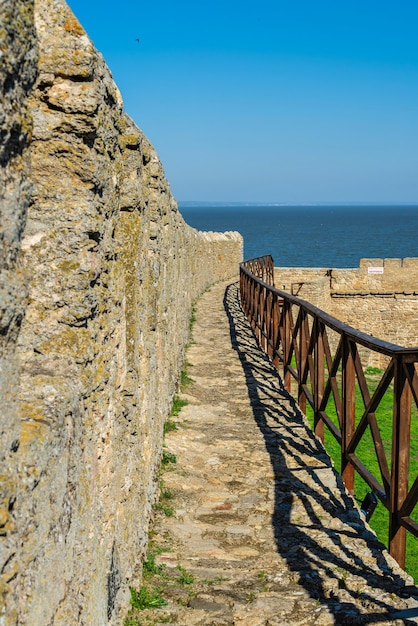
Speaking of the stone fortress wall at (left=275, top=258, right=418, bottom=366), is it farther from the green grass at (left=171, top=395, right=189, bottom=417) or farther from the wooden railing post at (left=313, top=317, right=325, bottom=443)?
the wooden railing post at (left=313, top=317, right=325, bottom=443)

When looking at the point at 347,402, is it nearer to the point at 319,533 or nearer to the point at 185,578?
the point at 319,533

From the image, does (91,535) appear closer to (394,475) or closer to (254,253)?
(394,475)

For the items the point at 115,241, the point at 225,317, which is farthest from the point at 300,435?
the point at 225,317

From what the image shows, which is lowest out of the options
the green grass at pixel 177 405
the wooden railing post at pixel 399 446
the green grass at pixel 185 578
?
the green grass at pixel 185 578

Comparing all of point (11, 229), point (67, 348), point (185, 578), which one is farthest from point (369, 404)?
point (11, 229)

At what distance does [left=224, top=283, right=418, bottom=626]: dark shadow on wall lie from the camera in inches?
130

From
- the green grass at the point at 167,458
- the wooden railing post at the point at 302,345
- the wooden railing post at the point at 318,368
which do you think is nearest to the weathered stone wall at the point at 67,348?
the green grass at the point at 167,458

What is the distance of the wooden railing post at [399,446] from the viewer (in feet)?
11.2

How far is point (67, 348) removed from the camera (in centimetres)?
209

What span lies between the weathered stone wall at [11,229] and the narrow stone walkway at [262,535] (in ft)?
6.59

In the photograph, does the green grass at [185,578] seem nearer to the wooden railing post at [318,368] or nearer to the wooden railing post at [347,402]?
the wooden railing post at [347,402]

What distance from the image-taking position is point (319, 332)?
537 centimetres

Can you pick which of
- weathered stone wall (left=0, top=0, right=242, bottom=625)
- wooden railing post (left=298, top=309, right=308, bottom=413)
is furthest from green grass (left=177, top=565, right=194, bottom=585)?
wooden railing post (left=298, top=309, right=308, bottom=413)

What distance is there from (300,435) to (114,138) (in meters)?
4.18
